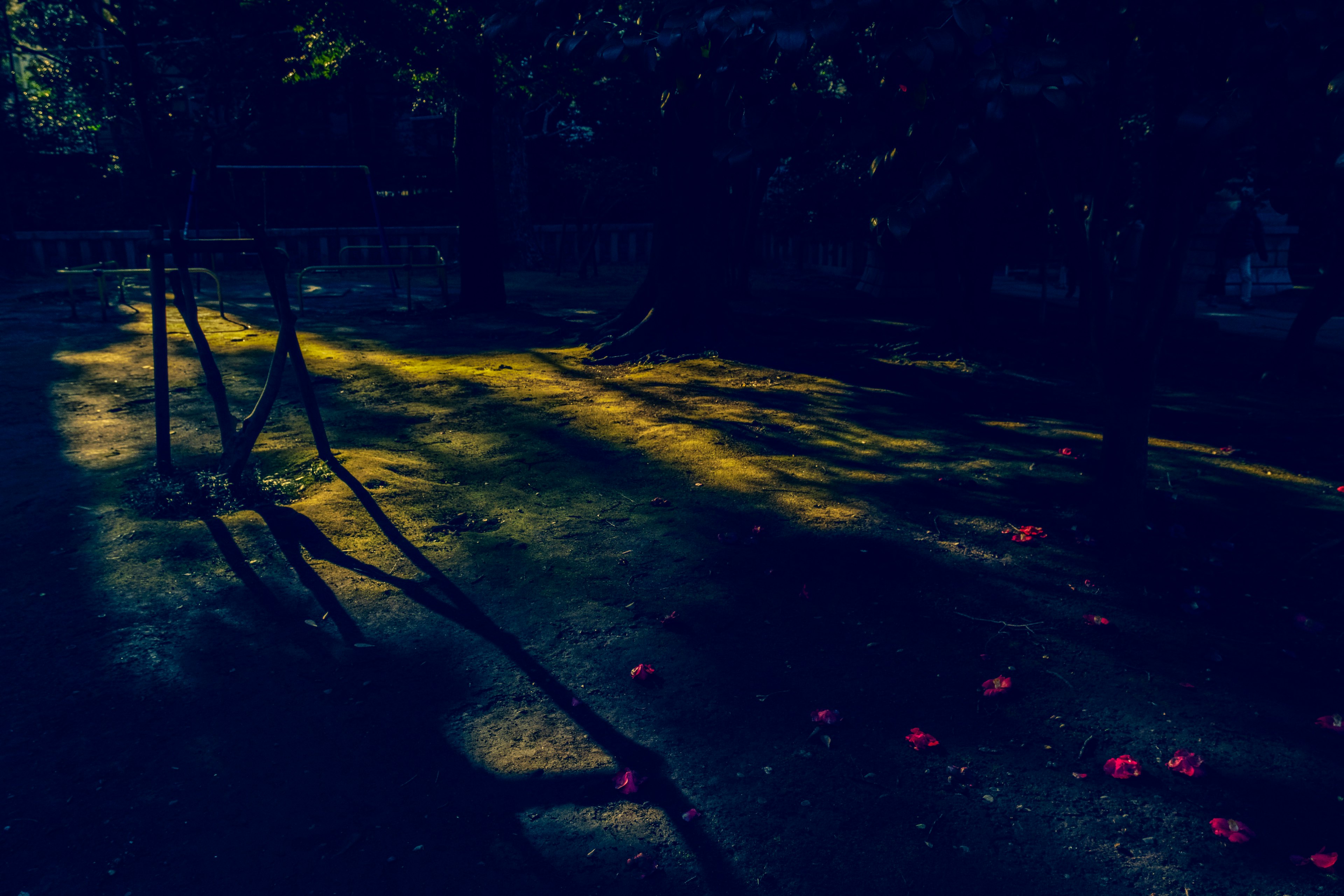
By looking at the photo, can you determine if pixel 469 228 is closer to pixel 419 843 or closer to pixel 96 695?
pixel 96 695

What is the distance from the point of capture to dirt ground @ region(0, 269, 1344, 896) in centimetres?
261

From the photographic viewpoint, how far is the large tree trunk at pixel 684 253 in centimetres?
1023

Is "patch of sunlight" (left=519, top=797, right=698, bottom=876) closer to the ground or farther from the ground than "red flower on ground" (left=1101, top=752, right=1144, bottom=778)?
closer to the ground

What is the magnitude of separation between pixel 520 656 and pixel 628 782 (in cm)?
97

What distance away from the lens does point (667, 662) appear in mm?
3607

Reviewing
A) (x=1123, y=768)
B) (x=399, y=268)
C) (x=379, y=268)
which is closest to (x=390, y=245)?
(x=399, y=268)

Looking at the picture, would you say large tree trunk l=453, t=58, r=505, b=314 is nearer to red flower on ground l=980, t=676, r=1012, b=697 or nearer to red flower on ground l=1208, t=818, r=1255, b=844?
red flower on ground l=980, t=676, r=1012, b=697

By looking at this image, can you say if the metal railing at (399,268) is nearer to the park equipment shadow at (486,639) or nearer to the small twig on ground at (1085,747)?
the park equipment shadow at (486,639)

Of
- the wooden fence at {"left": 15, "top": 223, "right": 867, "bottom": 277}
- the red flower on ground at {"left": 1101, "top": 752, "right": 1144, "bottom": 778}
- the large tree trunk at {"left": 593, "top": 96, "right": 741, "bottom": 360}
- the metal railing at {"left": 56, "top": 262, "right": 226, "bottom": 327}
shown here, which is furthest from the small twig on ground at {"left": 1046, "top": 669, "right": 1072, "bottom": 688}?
the wooden fence at {"left": 15, "top": 223, "right": 867, "bottom": 277}

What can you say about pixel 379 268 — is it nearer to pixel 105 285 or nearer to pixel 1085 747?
pixel 105 285

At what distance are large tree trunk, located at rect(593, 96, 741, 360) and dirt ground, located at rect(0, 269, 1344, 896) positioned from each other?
333 cm

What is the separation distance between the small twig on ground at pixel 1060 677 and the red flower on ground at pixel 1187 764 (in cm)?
50

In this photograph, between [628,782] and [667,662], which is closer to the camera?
[628,782]

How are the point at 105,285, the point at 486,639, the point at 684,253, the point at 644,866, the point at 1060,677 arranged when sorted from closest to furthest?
the point at 644,866 → the point at 1060,677 → the point at 486,639 → the point at 684,253 → the point at 105,285
